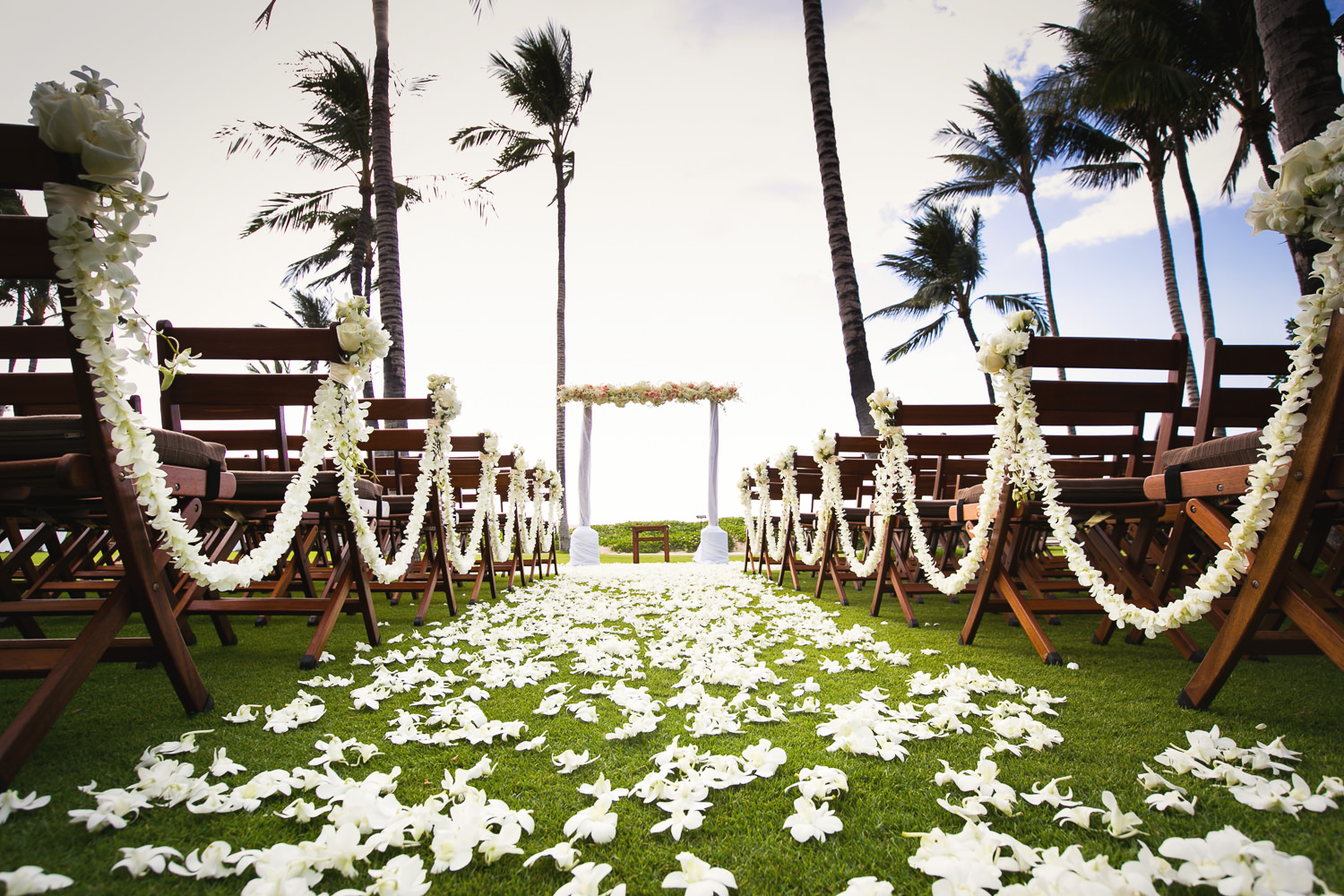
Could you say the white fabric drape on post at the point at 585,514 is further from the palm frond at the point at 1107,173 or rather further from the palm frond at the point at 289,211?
the palm frond at the point at 1107,173

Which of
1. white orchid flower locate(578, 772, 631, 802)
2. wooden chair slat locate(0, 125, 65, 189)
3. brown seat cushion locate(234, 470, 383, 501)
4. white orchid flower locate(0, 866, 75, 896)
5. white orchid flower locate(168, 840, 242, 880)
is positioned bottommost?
white orchid flower locate(578, 772, 631, 802)

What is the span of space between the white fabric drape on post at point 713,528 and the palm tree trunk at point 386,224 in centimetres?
606

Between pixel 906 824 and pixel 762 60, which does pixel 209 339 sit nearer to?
pixel 906 824

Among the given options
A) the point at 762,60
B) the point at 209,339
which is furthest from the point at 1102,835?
the point at 762,60

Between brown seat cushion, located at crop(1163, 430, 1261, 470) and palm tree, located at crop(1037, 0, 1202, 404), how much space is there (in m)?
7.79

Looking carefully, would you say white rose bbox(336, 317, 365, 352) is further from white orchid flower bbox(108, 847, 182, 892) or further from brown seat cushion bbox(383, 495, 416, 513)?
white orchid flower bbox(108, 847, 182, 892)

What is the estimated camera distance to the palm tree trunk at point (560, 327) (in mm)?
15859

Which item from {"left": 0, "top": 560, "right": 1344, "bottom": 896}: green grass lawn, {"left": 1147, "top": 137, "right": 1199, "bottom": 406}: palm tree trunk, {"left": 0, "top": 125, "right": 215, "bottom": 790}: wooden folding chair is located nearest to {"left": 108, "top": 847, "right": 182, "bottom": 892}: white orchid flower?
{"left": 0, "top": 560, "right": 1344, "bottom": 896}: green grass lawn

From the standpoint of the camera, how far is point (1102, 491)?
251 centimetres

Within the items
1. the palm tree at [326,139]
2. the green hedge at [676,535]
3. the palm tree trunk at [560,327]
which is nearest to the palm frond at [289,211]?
the palm tree at [326,139]

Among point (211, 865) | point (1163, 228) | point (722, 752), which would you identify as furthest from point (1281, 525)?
point (1163, 228)

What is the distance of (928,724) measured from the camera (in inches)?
73.7

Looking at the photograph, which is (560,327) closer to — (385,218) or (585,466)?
(585,466)

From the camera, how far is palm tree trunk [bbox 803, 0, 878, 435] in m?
7.45
